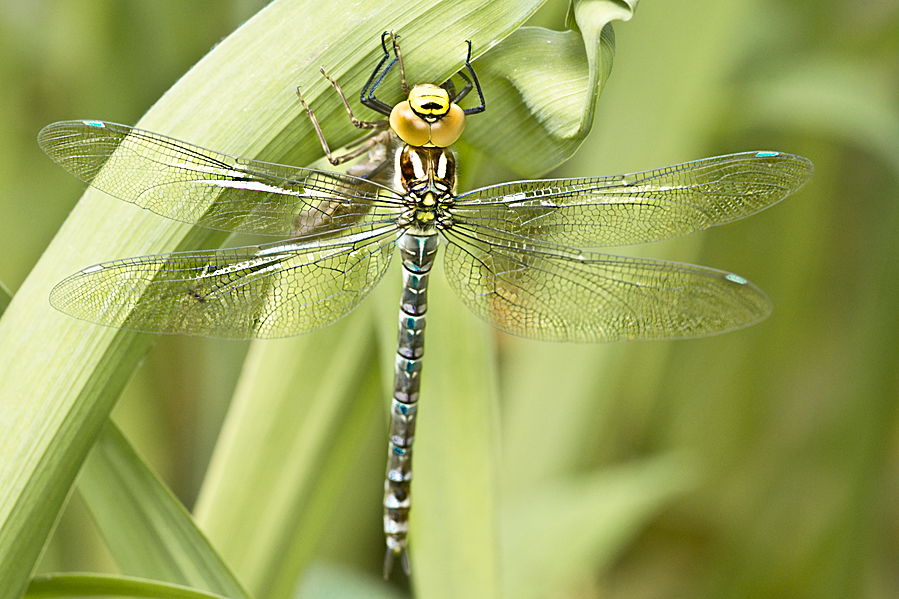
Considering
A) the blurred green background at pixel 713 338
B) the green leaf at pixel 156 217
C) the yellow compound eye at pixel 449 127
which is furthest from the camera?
the blurred green background at pixel 713 338

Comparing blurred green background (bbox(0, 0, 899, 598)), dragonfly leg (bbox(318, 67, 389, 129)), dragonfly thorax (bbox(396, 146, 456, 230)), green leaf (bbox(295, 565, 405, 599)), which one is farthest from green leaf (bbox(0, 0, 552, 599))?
green leaf (bbox(295, 565, 405, 599))

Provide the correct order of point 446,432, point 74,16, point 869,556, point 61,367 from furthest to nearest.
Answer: point 869,556 < point 74,16 < point 446,432 < point 61,367

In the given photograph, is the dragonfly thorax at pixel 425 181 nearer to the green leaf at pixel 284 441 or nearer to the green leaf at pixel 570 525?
the green leaf at pixel 284 441

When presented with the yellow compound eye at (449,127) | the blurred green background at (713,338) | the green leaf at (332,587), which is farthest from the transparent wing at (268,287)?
the green leaf at (332,587)

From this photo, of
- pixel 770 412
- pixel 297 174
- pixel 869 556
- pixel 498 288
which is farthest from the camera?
pixel 770 412

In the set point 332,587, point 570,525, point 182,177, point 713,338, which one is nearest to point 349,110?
point 182,177

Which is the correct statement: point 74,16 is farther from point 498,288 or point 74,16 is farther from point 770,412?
point 770,412

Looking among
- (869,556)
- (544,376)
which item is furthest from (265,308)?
(869,556)

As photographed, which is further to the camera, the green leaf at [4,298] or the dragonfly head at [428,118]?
the dragonfly head at [428,118]
